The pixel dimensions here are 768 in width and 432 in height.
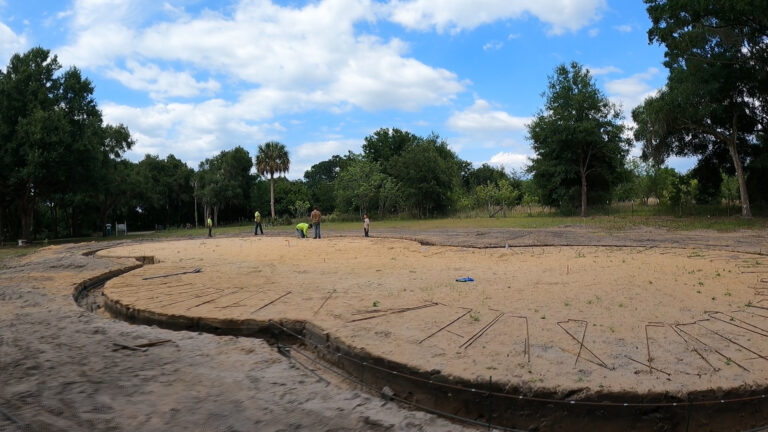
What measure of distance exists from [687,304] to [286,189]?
74.1 metres

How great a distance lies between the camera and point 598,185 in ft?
130

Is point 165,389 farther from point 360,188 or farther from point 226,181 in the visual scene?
point 226,181

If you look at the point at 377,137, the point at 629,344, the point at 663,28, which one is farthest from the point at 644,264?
the point at 377,137

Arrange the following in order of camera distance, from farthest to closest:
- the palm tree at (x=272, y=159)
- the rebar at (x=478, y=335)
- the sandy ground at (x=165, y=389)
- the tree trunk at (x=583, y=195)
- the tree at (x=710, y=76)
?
the palm tree at (x=272, y=159), the tree trunk at (x=583, y=195), the tree at (x=710, y=76), the rebar at (x=478, y=335), the sandy ground at (x=165, y=389)

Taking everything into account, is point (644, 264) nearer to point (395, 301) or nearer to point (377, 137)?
point (395, 301)

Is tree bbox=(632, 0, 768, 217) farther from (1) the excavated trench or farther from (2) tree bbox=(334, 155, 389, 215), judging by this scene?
(2) tree bbox=(334, 155, 389, 215)

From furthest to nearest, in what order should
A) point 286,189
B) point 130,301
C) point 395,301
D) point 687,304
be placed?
point 286,189, point 130,301, point 395,301, point 687,304

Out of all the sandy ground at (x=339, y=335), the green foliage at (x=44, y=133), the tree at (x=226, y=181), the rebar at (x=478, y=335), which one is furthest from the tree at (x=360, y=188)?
the rebar at (x=478, y=335)

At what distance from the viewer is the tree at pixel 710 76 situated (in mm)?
21609

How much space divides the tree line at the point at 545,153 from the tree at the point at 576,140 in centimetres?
10

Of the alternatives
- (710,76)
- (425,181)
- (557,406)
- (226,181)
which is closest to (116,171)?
(226,181)

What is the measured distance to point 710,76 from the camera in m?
24.3

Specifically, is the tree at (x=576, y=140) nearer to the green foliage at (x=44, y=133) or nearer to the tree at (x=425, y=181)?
the tree at (x=425, y=181)

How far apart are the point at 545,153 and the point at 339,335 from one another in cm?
3657
